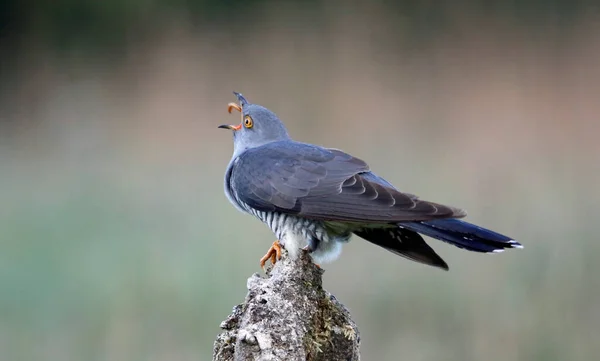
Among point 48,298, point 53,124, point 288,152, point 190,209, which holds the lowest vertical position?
point 48,298

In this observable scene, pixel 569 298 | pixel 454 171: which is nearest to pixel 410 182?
pixel 454 171

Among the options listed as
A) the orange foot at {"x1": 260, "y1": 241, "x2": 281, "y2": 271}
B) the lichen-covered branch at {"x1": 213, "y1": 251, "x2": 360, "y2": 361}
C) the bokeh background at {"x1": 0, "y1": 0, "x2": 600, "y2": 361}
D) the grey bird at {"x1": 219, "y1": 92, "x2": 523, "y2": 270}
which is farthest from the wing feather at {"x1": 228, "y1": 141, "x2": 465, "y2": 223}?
the bokeh background at {"x1": 0, "y1": 0, "x2": 600, "y2": 361}

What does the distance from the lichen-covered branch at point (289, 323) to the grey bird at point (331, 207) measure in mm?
502

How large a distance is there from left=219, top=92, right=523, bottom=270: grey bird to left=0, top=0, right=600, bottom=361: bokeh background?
100cm

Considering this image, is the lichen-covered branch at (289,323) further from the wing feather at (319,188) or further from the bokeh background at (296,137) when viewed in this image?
the bokeh background at (296,137)

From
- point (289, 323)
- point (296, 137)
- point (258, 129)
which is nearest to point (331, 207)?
point (258, 129)

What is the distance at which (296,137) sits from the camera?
5566 mm

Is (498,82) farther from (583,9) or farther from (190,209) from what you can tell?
(190,209)

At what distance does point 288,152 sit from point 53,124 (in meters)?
3.90

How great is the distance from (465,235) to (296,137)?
3070 millimetres

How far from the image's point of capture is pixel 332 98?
605cm

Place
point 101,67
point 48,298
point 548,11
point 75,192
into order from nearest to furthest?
point 48,298 → point 75,192 → point 548,11 → point 101,67

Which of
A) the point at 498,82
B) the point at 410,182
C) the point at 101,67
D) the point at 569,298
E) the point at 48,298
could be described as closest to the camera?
the point at 569,298

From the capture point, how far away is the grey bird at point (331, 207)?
2.59 metres
